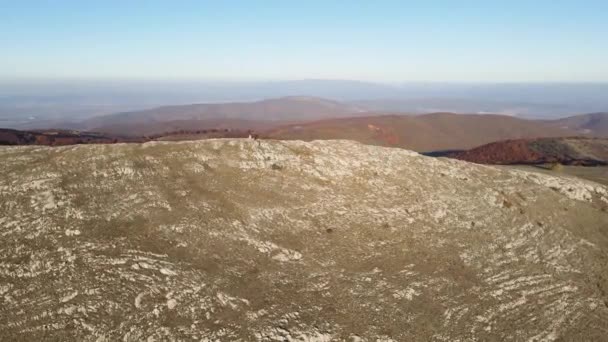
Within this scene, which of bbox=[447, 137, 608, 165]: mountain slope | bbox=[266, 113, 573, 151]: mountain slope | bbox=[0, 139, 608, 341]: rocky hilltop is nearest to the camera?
bbox=[0, 139, 608, 341]: rocky hilltop

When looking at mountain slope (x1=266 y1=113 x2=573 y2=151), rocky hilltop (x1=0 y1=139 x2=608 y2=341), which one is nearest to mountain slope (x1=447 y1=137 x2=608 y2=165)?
mountain slope (x1=266 y1=113 x2=573 y2=151)

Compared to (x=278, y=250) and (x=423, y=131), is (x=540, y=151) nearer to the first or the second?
(x=423, y=131)

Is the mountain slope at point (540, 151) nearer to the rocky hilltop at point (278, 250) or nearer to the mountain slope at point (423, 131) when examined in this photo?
the mountain slope at point (423, 131)

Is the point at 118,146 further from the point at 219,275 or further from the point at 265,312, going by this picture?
the point at 265,312

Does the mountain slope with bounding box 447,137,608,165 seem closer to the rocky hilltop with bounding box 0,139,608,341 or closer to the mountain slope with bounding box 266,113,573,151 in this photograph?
the mountain slope with bounding box 266,113,573,151

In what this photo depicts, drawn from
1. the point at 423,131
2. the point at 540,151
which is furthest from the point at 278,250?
the point at 423,131

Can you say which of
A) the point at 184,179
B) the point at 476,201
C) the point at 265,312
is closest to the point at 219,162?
the point at 184,179
